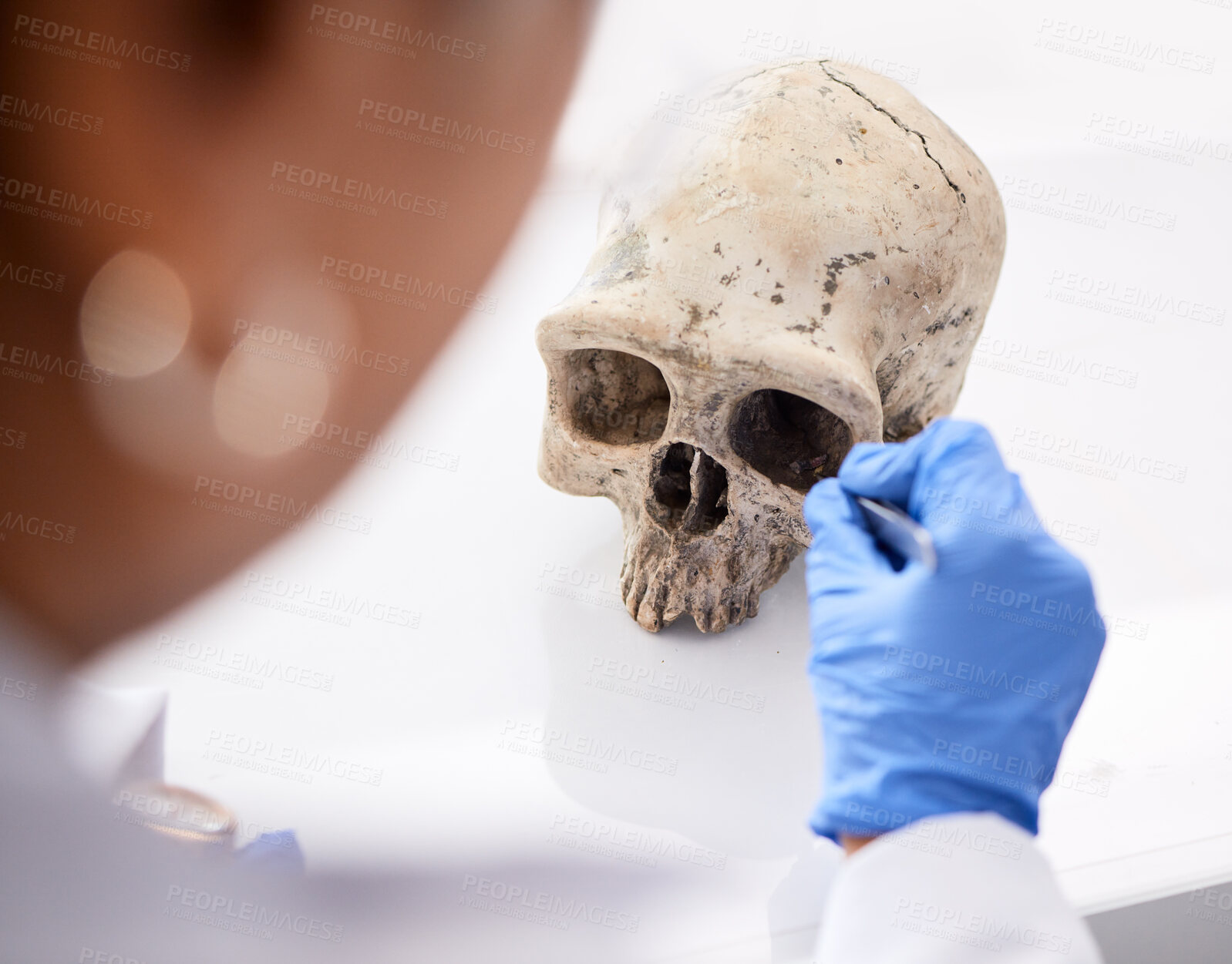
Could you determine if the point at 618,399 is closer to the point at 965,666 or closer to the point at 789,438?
the point at 789,438

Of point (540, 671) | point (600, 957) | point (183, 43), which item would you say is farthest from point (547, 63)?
point (600, 957)

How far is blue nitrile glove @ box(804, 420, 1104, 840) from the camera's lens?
84 centimetres

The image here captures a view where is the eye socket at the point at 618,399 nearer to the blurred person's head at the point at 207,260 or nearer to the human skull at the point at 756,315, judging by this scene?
the human skull at the point at 756,315

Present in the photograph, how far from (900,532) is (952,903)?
12.4 inches

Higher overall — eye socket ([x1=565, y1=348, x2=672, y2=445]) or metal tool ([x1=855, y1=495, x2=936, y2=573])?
metal tool ([x1=855, y1=495, x2=936, y2=573])

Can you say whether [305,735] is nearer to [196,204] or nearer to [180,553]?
[180,553]

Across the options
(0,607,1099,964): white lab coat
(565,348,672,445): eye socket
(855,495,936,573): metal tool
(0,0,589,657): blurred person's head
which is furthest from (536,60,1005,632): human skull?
(0,0,589,657): blurred person's head

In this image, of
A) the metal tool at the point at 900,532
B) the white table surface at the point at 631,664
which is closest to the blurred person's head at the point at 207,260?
the white table surface at the point at 631,664

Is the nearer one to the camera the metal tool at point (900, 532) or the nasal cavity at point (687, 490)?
the metal tool at point (900, 532)

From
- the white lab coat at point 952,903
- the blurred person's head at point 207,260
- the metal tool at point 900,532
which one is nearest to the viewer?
the white lab coat at point 952,903

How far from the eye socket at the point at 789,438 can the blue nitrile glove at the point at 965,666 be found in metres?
0.30

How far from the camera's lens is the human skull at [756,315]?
103 cm

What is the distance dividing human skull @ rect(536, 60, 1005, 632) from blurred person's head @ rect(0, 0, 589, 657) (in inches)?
24.1

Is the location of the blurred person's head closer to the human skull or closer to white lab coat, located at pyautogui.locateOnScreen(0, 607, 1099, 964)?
white lab coat, located at pyautogui.locateOnScreen(0, 607, 1099, 964)
